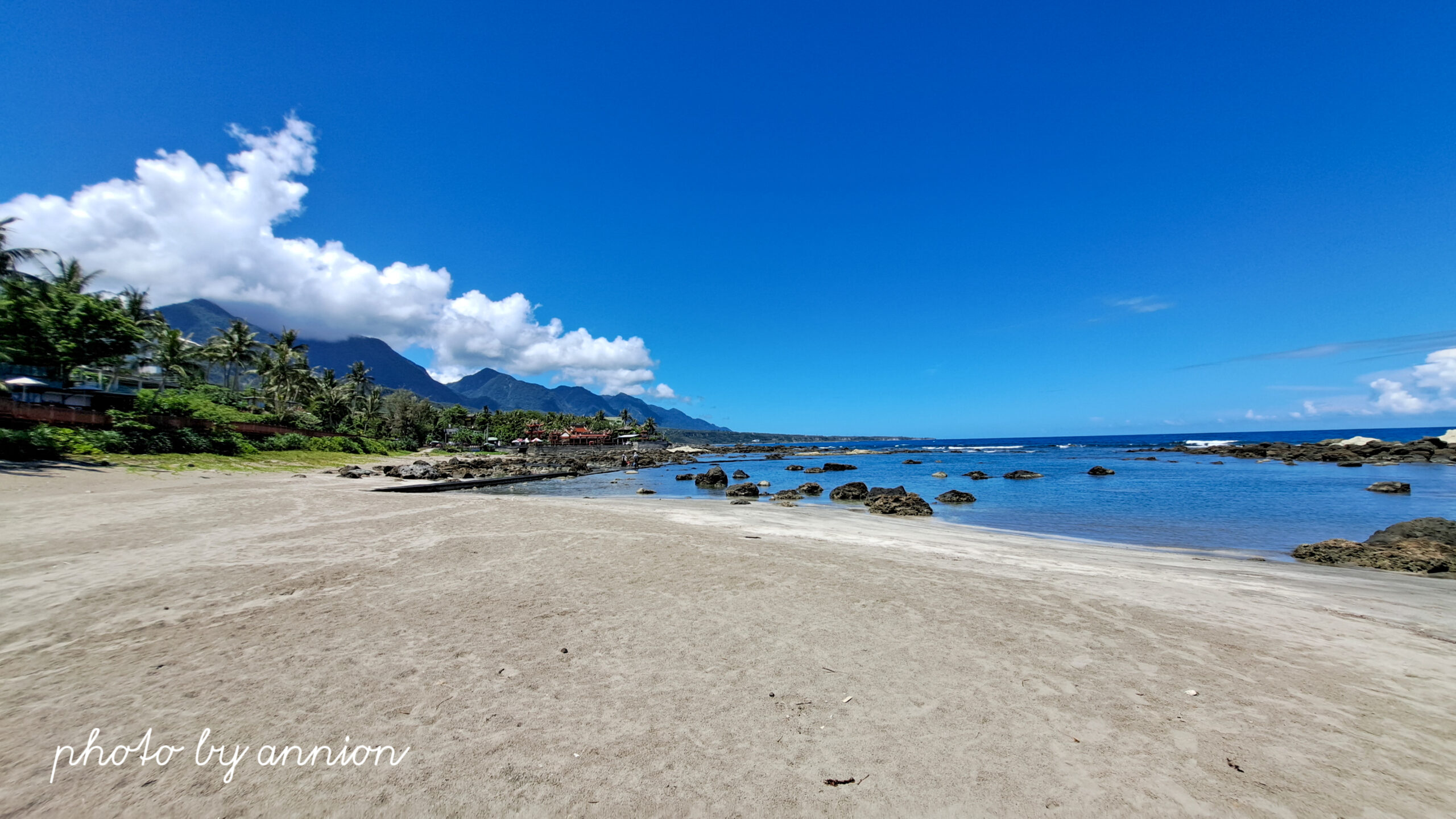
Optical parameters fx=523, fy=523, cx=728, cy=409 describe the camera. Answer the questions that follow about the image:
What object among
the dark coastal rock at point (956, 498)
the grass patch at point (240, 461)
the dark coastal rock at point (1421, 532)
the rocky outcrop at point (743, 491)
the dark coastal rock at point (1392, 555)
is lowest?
the rocky outcrop at point (743, 491)

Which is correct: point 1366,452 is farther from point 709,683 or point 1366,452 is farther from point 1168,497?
point 709,683

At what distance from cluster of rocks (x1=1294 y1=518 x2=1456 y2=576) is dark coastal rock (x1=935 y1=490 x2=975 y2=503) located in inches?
538

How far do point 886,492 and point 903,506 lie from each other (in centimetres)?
498

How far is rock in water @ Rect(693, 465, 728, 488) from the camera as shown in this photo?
123 feet

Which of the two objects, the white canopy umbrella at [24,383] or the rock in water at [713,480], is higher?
the white canopy umbrella at [24,383]

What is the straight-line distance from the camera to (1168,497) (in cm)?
2911

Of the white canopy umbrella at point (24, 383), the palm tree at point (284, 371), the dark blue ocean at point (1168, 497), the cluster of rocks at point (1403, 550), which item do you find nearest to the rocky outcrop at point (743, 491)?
the dark blue ocean at point (1168, 497)

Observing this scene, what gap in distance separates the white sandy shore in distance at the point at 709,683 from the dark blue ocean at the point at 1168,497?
7.96 meters

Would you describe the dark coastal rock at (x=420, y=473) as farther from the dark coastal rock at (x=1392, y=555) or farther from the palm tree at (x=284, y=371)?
the dark coastal rock at (x=1392, y=555)

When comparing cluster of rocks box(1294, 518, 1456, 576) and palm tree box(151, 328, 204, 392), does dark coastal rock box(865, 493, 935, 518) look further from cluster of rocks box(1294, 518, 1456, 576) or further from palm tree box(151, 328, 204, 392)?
palm tree box(151, 328, 204, 392)

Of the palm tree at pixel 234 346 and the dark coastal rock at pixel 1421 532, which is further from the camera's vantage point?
the palm tree at pixel 234 346

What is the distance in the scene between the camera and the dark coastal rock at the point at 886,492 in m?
26.4

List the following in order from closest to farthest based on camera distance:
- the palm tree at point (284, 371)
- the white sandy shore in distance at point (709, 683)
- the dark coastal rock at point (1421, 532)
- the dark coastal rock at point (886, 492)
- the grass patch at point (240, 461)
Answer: the white sandy shore in distance at point (709, 683) → the dark coastal rock at point (1421, 532) → the grass patch at point (240, 461) → the dark coastal rock at point (886, 492) → the palm tree at point (284, 371)

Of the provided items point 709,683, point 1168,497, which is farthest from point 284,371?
point 1168,497
